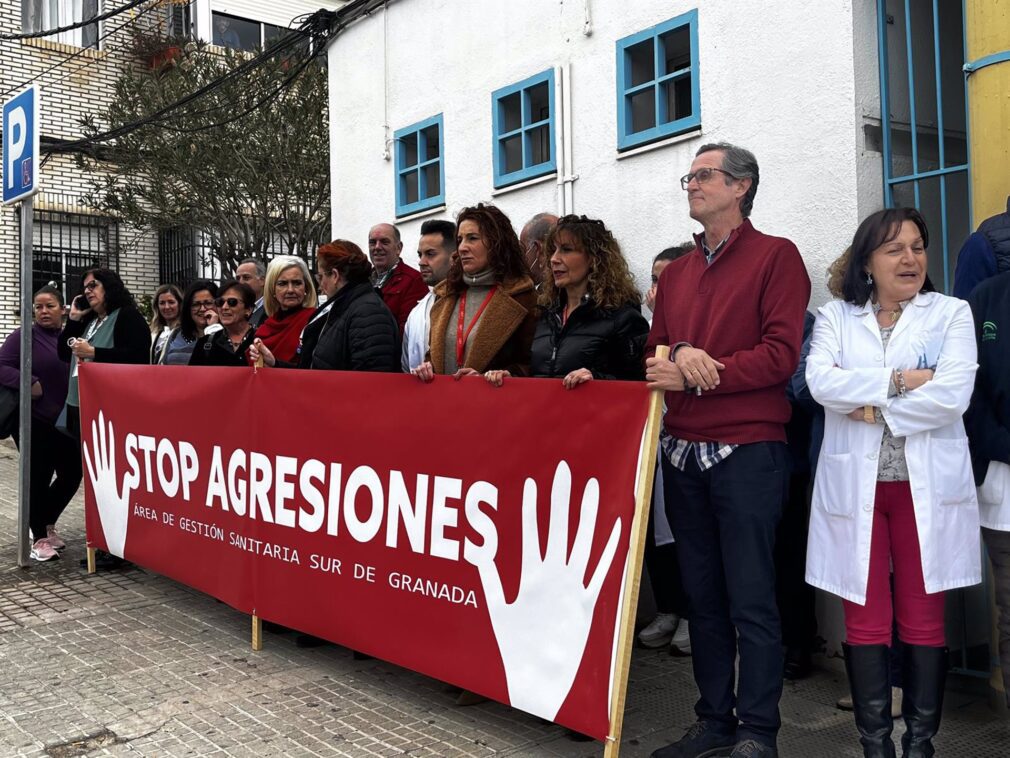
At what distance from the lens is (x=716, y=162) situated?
3.27 meters

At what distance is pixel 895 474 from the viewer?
9.76 ft

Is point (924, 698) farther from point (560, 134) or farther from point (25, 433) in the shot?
point (25, 433)

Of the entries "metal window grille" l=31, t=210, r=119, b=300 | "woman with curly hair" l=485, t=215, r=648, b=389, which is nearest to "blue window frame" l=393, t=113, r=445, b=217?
"woman with curly hair" l=485, t=215, r=648, b=389

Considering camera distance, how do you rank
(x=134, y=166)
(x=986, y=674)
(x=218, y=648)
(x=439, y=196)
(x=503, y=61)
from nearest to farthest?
(x=986, y=674) → (x=218, y=648) → (x=503, y=61) → (x=439, y=196) → (x=134, y=166)

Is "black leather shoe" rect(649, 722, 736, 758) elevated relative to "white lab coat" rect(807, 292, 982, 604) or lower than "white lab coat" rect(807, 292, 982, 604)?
lower

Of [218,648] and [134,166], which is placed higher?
[134,166]

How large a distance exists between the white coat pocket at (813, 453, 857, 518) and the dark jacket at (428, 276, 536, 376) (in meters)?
1.43

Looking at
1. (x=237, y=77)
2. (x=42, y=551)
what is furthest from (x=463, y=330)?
(x=237, y=77)

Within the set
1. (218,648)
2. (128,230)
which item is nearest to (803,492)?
(218,648)

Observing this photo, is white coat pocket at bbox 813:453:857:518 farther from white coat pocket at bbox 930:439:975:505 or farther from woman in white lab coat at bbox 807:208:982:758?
white coat pocket at bbox 930:439:975:505

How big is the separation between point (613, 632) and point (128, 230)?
15551 mm

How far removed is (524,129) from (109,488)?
347 cm

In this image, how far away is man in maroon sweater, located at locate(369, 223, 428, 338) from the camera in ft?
19.5

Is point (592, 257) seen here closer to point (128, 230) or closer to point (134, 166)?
point (134, 166)
